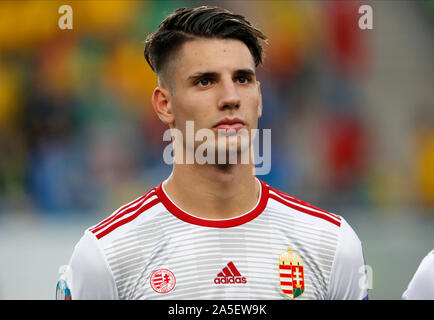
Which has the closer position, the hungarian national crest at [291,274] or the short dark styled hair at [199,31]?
the hungarian national crest at [291,274]

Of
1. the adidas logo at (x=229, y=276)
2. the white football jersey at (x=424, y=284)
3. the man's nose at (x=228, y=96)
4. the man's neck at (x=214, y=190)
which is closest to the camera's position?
the man's nose at (x=228, y=96)

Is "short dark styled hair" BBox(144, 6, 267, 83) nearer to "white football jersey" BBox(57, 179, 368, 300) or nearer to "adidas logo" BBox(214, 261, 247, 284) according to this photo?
"white football jersey" BBox(57, 179, 368, 300)

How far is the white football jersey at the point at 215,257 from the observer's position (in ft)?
11.3

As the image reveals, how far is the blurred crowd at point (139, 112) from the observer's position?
10312 millimetres

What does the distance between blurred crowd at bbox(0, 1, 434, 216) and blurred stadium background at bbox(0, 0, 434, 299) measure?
2 centimetres

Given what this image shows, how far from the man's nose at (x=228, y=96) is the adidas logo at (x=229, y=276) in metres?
0.92

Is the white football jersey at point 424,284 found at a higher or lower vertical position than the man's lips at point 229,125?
lower

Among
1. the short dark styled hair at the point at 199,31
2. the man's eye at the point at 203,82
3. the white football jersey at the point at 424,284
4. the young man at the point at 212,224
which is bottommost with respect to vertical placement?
the white football jersey at the point at 424,284

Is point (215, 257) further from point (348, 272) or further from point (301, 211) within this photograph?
point (348, 272)

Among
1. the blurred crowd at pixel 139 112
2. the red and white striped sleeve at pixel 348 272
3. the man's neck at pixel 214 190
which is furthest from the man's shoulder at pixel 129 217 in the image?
the blurred crowd at pixel 139 112

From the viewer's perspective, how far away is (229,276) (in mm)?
3477

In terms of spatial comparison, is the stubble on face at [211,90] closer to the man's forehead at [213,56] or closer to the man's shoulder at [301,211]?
the man's forehead at [213,56]

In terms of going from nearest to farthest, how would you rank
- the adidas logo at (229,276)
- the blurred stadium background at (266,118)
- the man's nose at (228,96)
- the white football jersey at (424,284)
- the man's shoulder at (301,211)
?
the man's nose at (228,96), the adidas logo at (229,276), the man's shoulder at (301,211), the white football jersey at (424,284), the blurred stadium background at (266,118)
